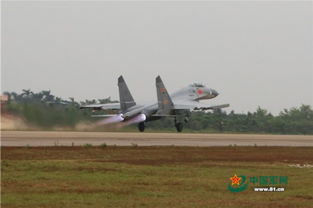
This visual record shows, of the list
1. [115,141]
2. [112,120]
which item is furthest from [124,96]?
[115,141]

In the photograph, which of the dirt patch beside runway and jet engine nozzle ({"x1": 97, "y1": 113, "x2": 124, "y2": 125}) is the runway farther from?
jet engine nozzle ({"x1": 97, "y1": 113, "x2": 124, "y2": 125})

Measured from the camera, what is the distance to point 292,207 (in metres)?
19.2

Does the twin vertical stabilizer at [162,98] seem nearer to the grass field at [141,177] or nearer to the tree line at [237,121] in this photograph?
the tree line at [237,121]

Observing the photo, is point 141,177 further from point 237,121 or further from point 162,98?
point 237,121

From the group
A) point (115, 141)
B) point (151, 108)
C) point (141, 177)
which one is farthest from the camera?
point (151, 108)

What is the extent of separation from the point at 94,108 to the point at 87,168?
5001 centimetres

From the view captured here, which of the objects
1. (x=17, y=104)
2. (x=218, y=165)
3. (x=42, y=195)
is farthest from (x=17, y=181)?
(x=17, y=104)

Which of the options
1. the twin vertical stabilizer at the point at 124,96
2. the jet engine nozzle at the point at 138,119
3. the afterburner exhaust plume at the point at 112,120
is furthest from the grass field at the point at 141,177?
the twin vertical stabilizer at the point at 124,96

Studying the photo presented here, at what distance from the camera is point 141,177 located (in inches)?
1004

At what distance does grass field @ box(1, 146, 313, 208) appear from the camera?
1988 cm

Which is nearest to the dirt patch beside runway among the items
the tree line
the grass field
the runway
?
the grass field

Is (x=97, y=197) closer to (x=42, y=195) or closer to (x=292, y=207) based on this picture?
(x=42, y=195)

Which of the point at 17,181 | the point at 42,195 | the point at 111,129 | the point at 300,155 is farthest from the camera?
the point at 111,129

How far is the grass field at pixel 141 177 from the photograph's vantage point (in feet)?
65.2
